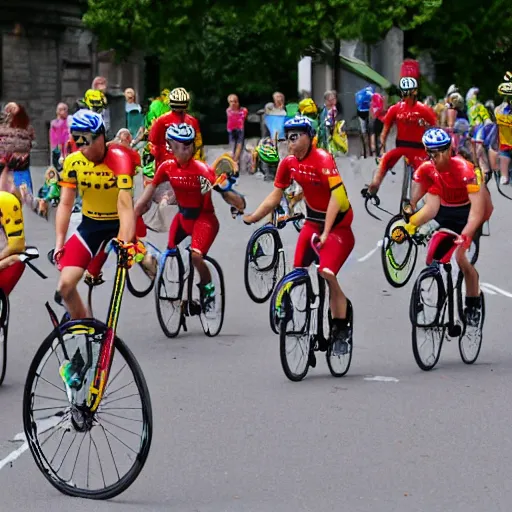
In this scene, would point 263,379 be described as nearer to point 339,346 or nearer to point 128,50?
point 339,346

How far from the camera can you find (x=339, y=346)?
11.5 meters

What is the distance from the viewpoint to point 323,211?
11.8 m

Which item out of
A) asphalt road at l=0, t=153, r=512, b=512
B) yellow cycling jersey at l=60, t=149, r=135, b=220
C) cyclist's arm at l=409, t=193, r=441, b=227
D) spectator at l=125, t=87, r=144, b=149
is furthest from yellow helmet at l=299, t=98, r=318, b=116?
yellow cycling jersey at l=60, t=149, r=135, b=220

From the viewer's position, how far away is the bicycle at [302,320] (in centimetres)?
1100

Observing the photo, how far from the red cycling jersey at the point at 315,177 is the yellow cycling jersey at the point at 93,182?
122 cm

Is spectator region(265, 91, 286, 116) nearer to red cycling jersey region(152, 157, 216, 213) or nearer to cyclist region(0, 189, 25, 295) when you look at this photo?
red cycling jersey region(152, 157, 216, 213)

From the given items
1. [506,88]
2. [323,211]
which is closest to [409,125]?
[506,88]

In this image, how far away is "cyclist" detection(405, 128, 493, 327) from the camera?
11.9m

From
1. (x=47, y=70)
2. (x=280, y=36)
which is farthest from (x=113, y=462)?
(x=47, y=70)

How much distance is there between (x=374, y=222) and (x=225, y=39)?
25432mm

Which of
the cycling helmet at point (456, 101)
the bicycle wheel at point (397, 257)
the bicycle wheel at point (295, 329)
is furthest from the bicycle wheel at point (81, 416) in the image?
the cycling helmet at point (456, 101)

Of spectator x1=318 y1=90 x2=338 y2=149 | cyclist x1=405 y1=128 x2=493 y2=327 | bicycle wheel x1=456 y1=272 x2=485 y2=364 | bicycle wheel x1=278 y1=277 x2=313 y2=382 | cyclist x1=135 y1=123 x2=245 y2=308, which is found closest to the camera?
bicycle wheel x1=278 y1=277 x2=313 y2=382

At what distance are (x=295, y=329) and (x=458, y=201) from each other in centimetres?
205

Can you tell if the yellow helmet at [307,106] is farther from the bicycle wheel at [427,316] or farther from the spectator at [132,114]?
the bicycle wheel at [427,316]
